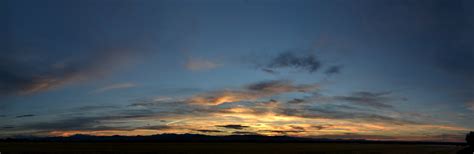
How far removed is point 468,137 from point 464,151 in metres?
2.18

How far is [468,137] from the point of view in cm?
5025

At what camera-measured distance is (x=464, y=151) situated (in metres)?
49.2
